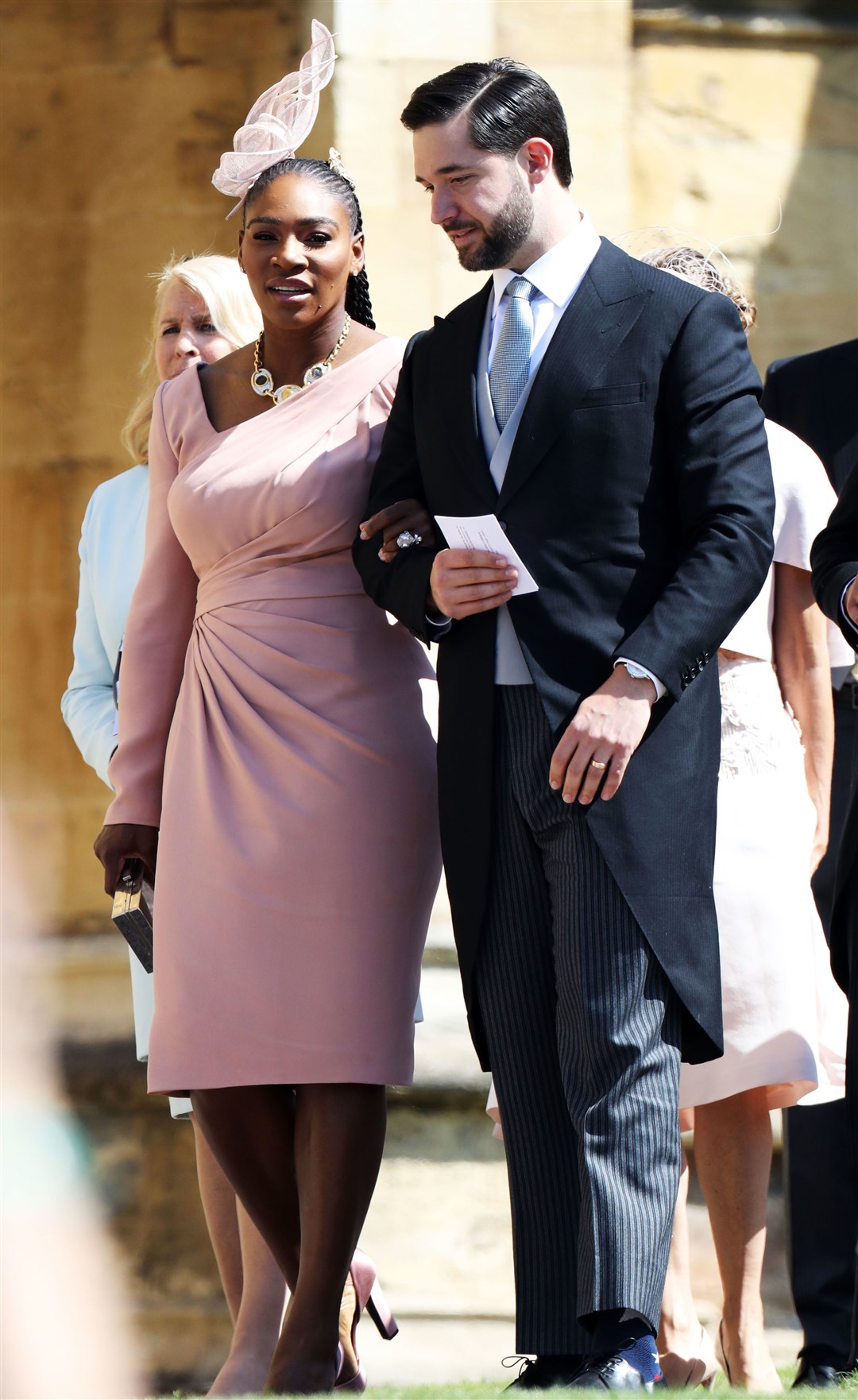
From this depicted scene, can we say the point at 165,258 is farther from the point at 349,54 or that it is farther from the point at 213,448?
the point at 213,448

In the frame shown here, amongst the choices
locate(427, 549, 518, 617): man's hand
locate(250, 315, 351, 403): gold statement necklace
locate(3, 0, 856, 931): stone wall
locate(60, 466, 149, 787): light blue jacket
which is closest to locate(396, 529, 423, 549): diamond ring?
locate(427, 549, 518, 617): man's hand

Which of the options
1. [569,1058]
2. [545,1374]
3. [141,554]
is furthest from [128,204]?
[545,1374]

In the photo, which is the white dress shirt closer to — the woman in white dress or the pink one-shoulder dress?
the pink one-shoulder dress

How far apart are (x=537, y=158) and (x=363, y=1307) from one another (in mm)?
2325

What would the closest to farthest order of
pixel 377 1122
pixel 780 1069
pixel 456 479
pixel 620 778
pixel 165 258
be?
pixel 620 778 → pixel 456 479 → pixel 377 1122 → pixel 780 1069 → pixel 165 258

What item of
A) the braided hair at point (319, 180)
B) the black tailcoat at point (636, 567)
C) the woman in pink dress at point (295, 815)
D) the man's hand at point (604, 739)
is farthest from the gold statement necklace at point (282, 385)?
the man's hand at point (604, 739)

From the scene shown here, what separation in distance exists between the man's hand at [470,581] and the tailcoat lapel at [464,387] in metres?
0.11

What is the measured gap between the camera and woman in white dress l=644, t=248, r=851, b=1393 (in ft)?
13.9

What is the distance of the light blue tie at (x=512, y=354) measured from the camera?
3.49 m

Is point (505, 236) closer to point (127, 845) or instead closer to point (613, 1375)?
point (127, 845)

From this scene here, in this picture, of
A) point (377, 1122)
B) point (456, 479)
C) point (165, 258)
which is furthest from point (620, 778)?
point (165, 258)

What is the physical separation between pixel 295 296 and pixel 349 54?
1.94m

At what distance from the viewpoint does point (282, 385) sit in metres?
4.06

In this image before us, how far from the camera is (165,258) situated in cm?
618
